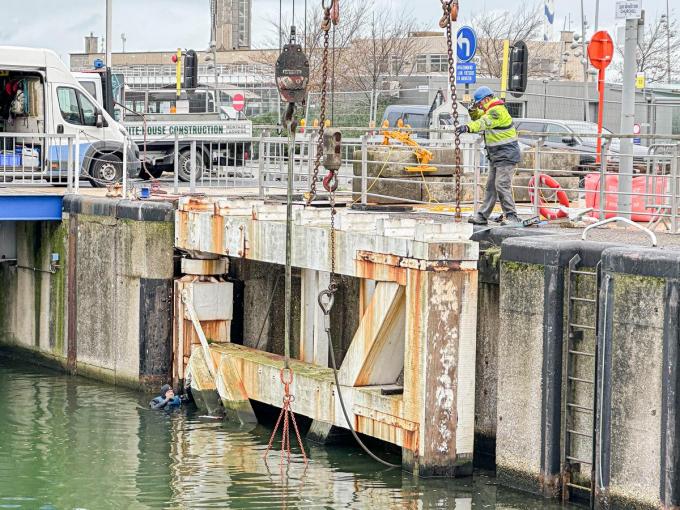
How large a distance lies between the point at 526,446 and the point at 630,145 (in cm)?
505

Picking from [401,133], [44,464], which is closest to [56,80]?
[401,133]

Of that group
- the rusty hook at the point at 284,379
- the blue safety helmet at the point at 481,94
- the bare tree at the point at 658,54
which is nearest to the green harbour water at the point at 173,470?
the rusty hook at the point at 284,379

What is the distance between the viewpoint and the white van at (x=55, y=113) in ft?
82.3

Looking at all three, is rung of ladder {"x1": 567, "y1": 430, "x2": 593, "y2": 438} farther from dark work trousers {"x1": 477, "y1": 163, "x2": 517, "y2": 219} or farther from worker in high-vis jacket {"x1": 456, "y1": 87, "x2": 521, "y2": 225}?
dark work trousers {"x1": 477, "y1": 163, "x2": 517, "y2": 219}

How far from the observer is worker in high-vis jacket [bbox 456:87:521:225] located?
16500mm

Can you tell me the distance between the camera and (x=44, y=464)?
16469 millimetres

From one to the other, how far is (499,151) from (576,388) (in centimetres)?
401

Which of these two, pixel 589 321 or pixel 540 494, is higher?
pixel 589 321

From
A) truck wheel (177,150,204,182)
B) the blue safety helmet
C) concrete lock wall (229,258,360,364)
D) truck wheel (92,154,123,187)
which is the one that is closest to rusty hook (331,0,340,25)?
the blue safety helmet

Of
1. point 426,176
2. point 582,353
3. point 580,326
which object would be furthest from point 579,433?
point 426,176

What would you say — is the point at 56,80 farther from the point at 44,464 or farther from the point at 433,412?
the point at 433,412

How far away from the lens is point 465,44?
75.4 ft

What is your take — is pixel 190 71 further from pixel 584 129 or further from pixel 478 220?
pixel 478 220

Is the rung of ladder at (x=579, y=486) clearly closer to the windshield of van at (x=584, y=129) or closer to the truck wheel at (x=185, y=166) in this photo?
the truck wheel at (x=185, y=166)
